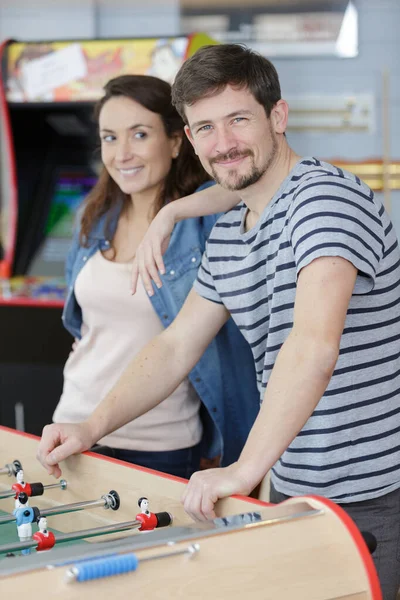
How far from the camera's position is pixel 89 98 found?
385 cm

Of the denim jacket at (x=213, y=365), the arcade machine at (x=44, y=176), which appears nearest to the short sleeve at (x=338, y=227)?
the denim jacket at (x=213, y=365)

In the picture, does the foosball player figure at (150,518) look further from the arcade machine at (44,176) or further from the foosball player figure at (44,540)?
the arcade machine at (44,176)

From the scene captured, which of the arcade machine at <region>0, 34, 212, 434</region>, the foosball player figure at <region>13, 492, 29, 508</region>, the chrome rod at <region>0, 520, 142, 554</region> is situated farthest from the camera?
the arcade machine at <region>0, 34, 212, 434</region>

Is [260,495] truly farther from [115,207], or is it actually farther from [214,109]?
[214,109]

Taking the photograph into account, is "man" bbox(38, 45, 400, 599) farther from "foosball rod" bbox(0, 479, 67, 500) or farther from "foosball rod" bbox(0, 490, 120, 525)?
"foosball rod" bbox(0, 490, 120, 525)

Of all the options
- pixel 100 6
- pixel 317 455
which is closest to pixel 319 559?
pixel 317 455

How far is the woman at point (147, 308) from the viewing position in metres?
2.43

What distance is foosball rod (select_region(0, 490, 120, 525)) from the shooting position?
1706 millimetres

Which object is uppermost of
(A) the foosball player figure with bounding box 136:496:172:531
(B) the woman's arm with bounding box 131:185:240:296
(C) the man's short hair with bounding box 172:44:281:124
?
(C) the man's short hair with bounding box 172:44:281:124

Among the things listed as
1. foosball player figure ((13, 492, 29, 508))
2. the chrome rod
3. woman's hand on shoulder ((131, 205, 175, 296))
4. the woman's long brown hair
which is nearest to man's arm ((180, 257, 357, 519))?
the chrome rod

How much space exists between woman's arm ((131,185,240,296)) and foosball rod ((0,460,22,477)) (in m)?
0.46

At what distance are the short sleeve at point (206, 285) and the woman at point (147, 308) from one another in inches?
14.2

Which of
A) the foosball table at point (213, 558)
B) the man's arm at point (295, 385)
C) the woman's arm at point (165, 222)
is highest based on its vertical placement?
the woman's arm at point (165, 222)

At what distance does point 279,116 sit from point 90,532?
89 cm
